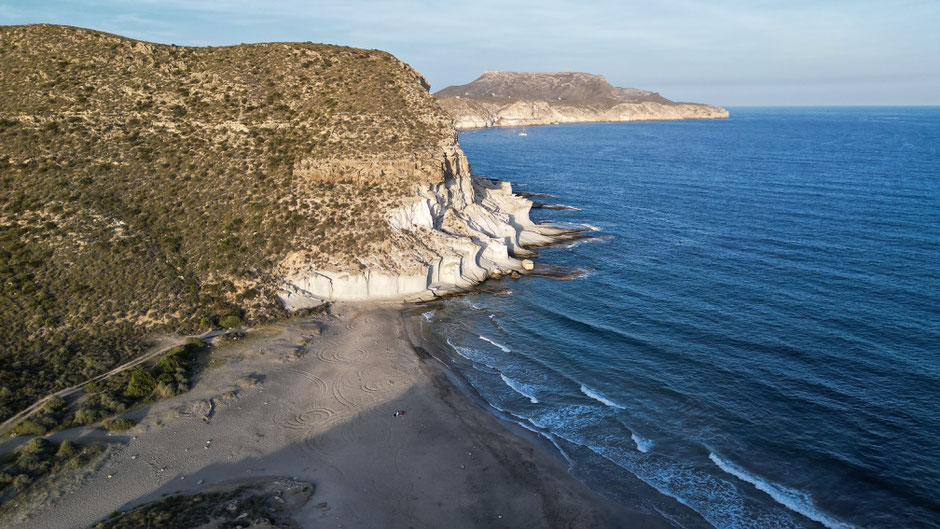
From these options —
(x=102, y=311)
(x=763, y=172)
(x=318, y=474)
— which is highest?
(x=763, y=172)

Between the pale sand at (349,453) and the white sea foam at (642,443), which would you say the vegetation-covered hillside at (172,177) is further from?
the white sea foam at (642,443)

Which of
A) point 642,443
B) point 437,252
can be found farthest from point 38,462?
point 437,252

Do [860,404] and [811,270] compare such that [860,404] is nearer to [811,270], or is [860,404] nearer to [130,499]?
[811,270]

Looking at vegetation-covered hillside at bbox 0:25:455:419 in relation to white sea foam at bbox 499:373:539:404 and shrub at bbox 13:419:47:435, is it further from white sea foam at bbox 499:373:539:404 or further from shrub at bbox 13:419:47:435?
white sea foam at bbox 499:373:539:404

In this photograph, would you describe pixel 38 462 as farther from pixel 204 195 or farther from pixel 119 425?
pixel 204 195

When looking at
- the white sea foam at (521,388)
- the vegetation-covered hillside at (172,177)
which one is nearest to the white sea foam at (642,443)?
the white sea foam at (521,388)

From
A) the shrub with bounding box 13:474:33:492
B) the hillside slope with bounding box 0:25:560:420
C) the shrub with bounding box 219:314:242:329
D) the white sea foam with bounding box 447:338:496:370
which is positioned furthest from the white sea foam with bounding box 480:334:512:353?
the shrub with bounding box 13:474:33:492

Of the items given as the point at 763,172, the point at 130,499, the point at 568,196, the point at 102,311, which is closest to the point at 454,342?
the point at 130,499

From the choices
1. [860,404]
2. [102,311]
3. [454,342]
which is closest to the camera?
[860,404]
